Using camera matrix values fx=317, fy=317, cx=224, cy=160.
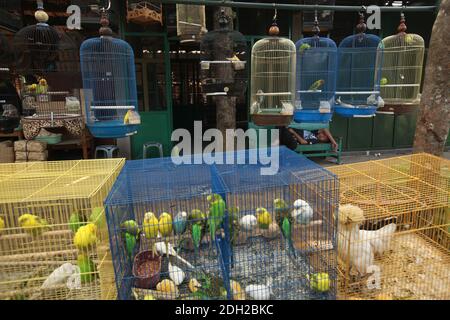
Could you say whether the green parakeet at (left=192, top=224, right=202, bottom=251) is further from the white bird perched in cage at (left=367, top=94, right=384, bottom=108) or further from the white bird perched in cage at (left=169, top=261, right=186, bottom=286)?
the white bird perched in cage at (left=367, top=94, right=384, bottom=108)

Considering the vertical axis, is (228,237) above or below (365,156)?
above

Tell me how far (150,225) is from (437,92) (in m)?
3.04

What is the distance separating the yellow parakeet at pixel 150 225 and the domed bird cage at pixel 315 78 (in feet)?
7.02

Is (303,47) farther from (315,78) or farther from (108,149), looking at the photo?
(108,149)

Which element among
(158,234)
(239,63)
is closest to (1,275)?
(158,234)

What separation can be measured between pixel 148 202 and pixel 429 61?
3.11m

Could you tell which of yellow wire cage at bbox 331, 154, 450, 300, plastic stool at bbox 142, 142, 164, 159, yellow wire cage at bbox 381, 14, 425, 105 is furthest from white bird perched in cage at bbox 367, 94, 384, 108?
plastic stool at bbox 142, 142, 164, 159

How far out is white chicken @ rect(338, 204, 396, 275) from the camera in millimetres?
2248

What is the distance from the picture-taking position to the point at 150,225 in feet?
7.07

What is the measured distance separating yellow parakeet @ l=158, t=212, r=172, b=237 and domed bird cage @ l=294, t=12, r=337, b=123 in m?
2.06

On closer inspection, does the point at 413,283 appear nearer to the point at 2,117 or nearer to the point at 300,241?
the point at 300,241

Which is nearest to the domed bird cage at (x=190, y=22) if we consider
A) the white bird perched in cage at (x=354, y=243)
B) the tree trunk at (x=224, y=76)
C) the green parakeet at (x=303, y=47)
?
the tree trunk at (x=224, y=76)

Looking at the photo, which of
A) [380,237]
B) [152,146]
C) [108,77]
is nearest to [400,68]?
[380,237]

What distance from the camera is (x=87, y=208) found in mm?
2188
